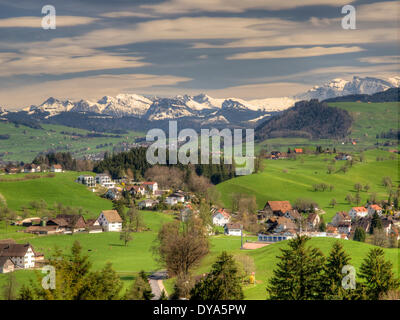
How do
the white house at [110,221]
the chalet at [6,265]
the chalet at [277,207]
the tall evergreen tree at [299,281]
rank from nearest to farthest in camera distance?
the tall evergreen tree at [299,281], the chalet at [6,265], the white house at [110,221], the chalet at [277,207]

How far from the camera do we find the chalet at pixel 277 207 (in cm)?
13921

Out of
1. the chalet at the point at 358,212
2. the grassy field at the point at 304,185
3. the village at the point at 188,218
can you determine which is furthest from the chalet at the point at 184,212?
the chalet at the point at 358,212

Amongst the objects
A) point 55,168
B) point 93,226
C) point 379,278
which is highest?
point 55,168

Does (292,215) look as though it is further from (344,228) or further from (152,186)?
(152,186)

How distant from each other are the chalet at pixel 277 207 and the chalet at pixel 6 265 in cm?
7719

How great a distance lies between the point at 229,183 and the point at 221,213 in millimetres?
37450

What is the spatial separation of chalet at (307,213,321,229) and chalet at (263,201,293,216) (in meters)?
11.7

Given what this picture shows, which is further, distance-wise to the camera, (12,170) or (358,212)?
(12,170)

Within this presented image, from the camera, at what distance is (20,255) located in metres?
77.9

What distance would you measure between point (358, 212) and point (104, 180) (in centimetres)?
7805

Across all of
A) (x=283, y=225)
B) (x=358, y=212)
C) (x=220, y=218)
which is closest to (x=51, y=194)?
(x=220, y=218)

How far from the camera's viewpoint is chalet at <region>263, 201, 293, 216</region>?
139 metres

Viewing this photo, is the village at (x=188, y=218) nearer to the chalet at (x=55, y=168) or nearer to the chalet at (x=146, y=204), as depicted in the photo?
the chalet at (x=146, y=204)

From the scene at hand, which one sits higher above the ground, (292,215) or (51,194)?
(51,194)
